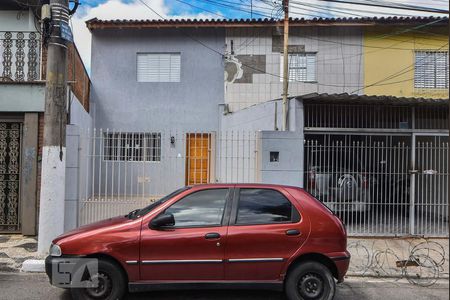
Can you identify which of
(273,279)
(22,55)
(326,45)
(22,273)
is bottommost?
(22,273)

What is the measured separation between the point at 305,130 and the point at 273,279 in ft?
15.3

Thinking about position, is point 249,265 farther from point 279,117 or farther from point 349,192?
point 279,117

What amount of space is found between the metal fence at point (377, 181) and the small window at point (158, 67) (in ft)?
21.5

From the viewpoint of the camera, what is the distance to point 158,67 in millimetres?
14219

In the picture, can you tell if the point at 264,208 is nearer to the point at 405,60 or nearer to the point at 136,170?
the point at 136,170

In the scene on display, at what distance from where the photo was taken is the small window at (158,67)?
14219 millimetres

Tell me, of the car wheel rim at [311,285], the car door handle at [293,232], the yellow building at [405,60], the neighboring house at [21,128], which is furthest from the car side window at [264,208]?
the yellow building at [405,60]

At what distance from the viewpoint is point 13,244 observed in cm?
805

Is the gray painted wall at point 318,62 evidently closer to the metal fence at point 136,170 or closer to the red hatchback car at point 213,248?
the metal fence at point 136,170

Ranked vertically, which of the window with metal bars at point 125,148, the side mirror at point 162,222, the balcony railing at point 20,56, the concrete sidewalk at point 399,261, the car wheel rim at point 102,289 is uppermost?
the balcony railing at point 20,56

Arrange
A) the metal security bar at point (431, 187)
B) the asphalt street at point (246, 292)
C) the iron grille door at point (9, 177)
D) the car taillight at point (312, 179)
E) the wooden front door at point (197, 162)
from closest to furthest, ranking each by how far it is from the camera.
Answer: the asphalt street at point (246, 292) → the iron grille door at point (9, 177) → the car taillight at point (312, 179) → the metal security bar at point (431, 187) → the wooden front door at point (197, 162)

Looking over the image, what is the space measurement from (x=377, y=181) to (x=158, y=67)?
8.31 m

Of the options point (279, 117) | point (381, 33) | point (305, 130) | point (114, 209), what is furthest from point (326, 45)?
point (114, 209)

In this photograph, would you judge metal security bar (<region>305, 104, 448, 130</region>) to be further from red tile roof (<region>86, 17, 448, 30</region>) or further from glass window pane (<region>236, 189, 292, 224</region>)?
red tile roof (<region>86, 17, 448, 30</region>)
